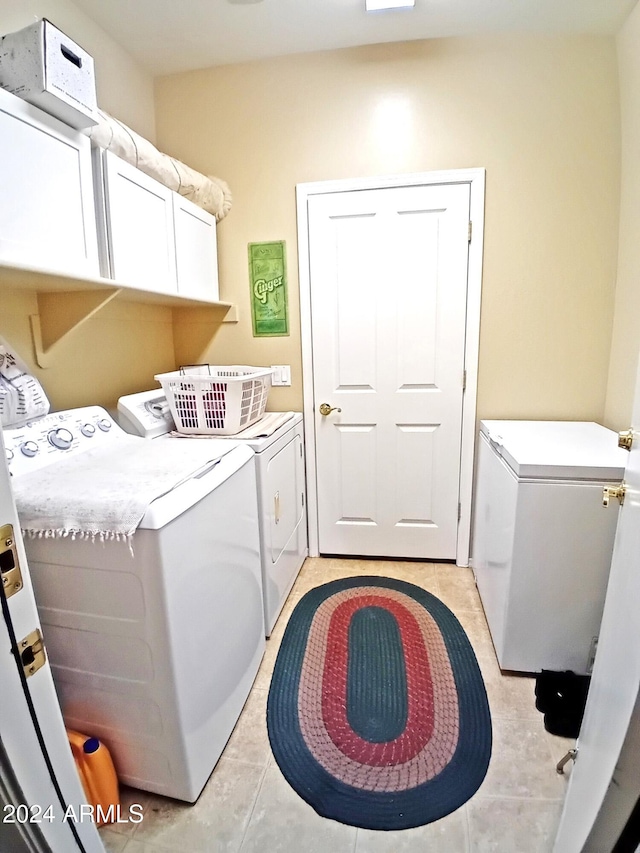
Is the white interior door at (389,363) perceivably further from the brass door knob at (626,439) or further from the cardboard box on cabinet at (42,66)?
the brass door knob at (626,439)

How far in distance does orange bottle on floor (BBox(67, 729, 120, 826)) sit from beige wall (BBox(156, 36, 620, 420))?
203 centimetres

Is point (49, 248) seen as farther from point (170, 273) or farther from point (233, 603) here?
point (233, 603)

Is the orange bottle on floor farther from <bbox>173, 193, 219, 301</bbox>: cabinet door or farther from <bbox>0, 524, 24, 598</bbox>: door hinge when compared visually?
<bbox>173, 193, 219, 301</bbox>: cabinet door

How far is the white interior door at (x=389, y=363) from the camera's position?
2197mm

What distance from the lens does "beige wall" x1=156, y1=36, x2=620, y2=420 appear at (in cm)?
202

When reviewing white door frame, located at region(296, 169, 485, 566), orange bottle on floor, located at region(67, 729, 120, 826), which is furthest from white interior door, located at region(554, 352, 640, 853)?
white door frame, located at region(296, 169, 485, 566)

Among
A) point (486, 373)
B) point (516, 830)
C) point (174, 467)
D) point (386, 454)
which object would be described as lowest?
point (516, 830)

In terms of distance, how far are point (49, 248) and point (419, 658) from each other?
1.97 m

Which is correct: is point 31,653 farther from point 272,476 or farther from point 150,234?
point 150,234

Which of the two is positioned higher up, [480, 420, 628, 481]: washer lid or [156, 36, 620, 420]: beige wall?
[156, 36, 620, 420]: beige wall

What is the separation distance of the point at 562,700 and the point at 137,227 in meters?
2.30

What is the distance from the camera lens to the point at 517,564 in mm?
1582

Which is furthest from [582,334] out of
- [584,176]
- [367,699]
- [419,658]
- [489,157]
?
[367,699]

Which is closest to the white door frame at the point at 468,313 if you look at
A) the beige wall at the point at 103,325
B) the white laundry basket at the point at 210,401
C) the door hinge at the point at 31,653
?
the white laundry basket at the point at 210,401
